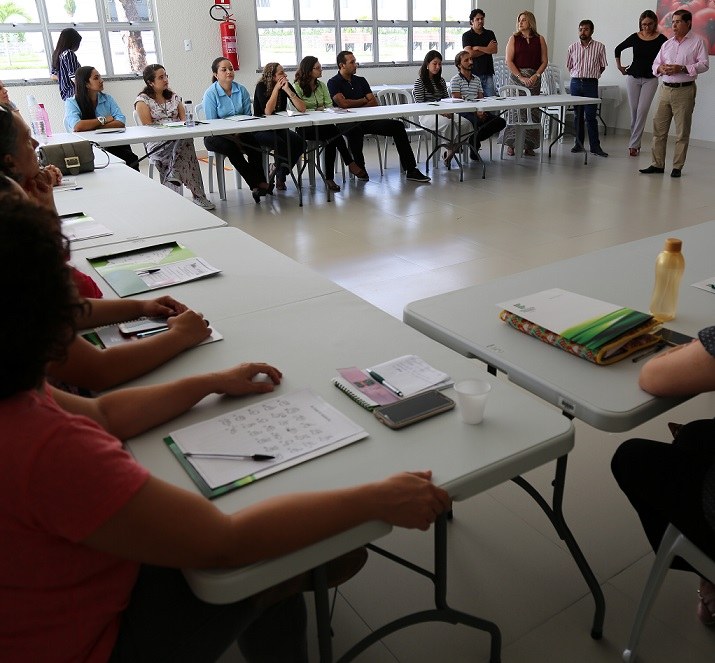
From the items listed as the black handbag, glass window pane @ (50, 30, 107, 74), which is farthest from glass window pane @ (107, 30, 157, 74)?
the black handbag

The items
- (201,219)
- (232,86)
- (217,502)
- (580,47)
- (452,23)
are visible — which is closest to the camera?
(217,502)

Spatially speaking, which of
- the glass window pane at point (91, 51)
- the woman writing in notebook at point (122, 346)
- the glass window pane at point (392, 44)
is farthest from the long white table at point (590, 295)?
the glass window pane at point (392, 44)

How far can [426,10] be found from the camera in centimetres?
902

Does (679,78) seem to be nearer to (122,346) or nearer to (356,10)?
(356,10)

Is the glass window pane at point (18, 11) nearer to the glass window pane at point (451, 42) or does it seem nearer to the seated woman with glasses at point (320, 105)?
the seated woman with glasses at point (320, 105)

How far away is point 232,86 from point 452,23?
447cm

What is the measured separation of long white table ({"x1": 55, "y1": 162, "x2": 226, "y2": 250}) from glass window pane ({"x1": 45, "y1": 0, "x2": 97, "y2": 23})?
4499mm

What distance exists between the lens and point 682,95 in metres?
6.17

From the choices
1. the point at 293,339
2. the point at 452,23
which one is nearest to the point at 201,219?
the point at 293,339

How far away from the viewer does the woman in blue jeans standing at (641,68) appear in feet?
23.5

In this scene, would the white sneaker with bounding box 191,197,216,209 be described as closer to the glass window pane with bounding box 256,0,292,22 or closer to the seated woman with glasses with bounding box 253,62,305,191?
the seated woman with glasses with bounding box 253,62,305,191

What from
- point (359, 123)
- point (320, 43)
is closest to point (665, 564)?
point (359, 123)

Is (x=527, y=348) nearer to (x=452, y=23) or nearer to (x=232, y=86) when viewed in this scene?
(x=232, y=86)

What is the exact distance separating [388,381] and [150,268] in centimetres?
106
